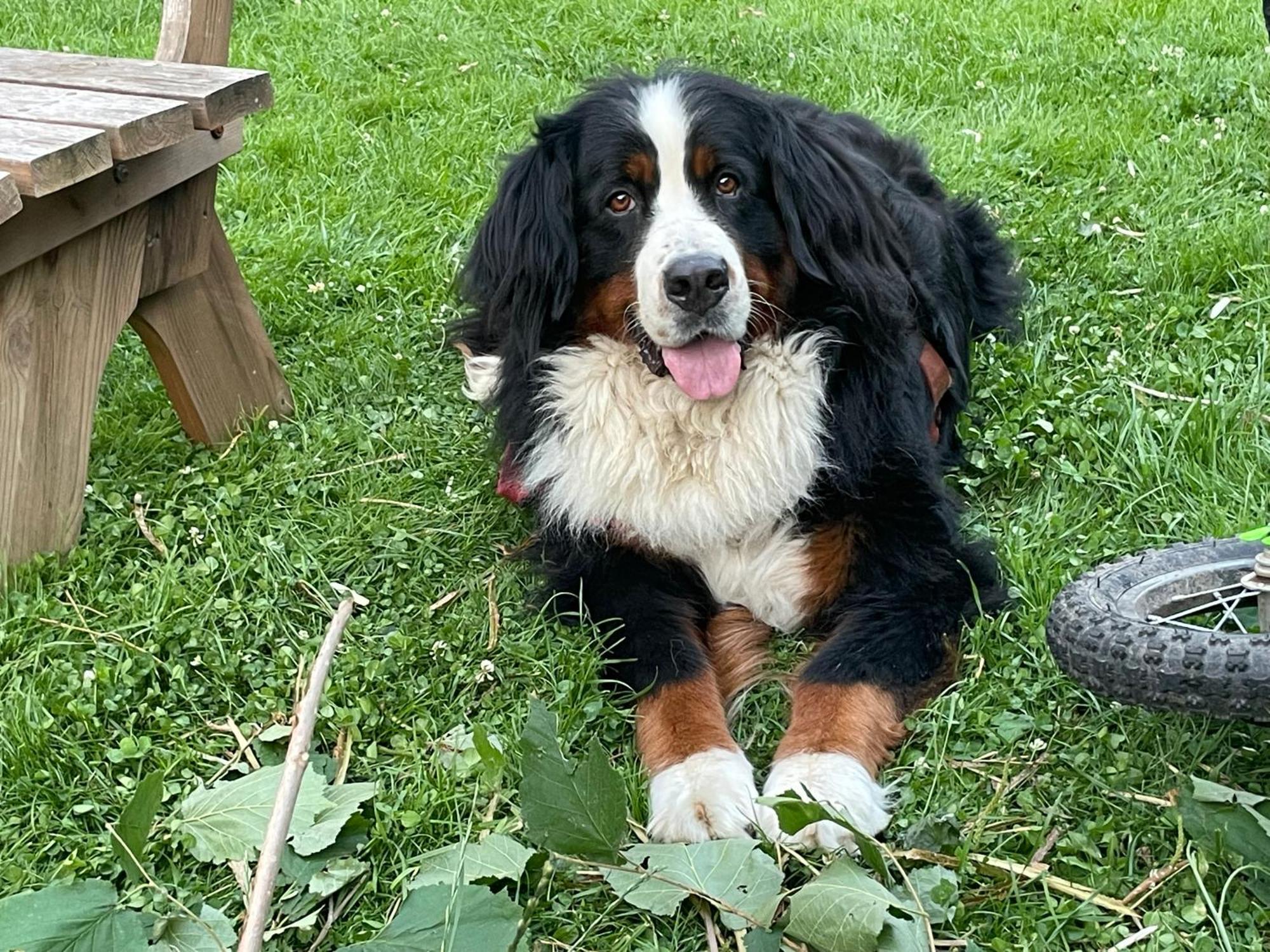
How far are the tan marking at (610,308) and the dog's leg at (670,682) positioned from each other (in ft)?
1.55

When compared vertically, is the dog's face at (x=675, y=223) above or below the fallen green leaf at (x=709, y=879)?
above

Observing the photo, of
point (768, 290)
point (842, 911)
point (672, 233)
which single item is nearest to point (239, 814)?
point (842, 911)

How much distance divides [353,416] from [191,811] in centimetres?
156

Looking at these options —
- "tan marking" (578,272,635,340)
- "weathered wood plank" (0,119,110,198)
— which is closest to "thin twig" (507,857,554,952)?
"tan marking" (578,272,635,340)

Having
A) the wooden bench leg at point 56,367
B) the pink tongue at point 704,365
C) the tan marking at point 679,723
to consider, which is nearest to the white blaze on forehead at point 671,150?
the pink tongue at point 704,365

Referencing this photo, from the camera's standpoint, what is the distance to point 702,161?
2.69 m

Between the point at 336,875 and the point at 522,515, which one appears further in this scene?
the point at 522,515

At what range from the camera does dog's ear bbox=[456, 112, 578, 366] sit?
2826 mm

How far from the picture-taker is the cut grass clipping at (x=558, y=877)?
6.15 feet

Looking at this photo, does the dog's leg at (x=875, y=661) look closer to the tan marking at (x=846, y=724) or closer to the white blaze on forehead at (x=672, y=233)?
the tan marking at (x=846, y=724)

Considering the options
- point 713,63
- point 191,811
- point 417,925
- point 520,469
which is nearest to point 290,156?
point 713,63

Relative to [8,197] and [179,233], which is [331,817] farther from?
[179,233]

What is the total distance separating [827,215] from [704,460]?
1.93 ft

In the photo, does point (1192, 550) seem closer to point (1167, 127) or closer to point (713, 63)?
point (1167, 127)
